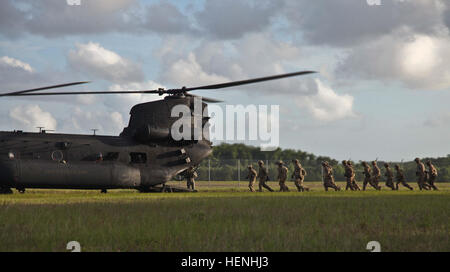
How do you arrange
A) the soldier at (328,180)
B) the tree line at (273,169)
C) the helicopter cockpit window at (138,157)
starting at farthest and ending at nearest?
the tree line at (273,169)
the soldier at (328,180)
the helicopter cockpit window at (138,157)

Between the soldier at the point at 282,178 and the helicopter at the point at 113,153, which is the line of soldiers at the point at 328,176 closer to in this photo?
the soldier at the point at 282,178

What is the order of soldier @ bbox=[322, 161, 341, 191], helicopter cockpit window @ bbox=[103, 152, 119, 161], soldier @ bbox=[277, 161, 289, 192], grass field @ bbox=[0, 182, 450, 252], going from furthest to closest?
soldier @ bbox=[322, 161, 341, 191]
soldier @ bbox=[277, 161, 289, 192]
helicopter cockpit window @ bbox=[103, 152, 119, 161]
grass field @ bbox=[0, 182, 450, 252]

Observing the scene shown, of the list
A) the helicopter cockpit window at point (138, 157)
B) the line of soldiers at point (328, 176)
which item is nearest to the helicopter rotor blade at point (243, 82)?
the helicopter cockpit window at point (138, 157)

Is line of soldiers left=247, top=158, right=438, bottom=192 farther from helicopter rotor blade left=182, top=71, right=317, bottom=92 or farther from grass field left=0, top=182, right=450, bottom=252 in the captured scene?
grass field left=0, top=182, right=450, bottom=252

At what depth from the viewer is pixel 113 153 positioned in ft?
74.8

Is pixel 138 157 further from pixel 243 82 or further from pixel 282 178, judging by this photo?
pixel 282 178

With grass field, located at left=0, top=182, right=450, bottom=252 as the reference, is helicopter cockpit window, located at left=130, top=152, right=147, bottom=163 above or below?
above

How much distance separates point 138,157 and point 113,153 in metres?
1.20

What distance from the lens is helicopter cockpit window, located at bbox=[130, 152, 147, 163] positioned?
23.4 metres

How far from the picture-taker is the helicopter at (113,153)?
20188 millimetres

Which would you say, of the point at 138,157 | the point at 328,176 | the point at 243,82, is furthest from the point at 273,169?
the point at 243,82

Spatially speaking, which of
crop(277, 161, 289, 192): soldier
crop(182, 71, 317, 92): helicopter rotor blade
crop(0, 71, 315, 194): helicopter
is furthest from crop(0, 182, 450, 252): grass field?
crop(277, 161, 289, 192): soldier
